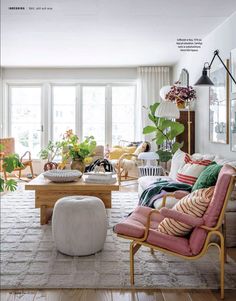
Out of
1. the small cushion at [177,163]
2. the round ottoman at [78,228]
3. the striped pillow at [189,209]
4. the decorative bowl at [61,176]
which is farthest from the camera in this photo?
the small cushion at [177,163]

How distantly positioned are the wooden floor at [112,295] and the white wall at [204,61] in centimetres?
216

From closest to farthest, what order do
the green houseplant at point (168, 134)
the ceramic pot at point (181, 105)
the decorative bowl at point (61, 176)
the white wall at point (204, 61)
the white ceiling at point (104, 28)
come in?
the decorative bowl at point (61, 176) → the white ceiling at point (104, 28) → the white wall at point (204, 61) → the green houseplant at point (168, 134) → the ceramic pot at point (181, 105)

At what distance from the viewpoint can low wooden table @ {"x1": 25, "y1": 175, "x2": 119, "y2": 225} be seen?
3.67 meters

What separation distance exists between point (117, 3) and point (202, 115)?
2287mm

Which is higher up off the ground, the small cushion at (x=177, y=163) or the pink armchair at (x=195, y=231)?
the small cushion at (x=177, y=163)

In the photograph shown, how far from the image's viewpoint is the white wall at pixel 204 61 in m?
4.28

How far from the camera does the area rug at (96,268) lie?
2.37 m

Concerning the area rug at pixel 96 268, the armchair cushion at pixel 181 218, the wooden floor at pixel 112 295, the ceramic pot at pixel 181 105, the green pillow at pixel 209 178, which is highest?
the ceramic pot at pixel 181 105

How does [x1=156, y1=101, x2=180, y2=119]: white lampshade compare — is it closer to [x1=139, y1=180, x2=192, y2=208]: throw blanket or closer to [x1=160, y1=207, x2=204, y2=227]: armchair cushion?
[x1=139, y1=180, x2=192, y2=208]: throw blanket

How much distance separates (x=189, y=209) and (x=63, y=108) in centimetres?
611

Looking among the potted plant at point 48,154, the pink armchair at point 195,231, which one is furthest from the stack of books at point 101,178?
the pink armchair at point 195,231

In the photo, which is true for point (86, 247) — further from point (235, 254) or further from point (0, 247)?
point (235, 254)

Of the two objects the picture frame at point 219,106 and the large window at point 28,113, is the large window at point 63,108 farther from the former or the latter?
the picture frame at point 219,106

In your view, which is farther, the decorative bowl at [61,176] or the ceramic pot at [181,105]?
the ceramic pot at [181,105]
